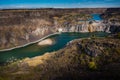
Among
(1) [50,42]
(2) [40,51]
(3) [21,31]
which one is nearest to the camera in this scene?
(2) [40,51]

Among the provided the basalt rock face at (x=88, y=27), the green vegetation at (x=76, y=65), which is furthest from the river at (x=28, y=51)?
the basalt rock face at (x=88, y=27)

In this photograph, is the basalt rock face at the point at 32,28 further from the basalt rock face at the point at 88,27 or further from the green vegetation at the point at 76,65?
the green vegetation at the point at 76,65

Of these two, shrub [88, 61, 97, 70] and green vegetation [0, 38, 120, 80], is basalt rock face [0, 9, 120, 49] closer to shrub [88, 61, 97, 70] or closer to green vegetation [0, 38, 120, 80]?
green vegetation [0, 38, 120, 80]

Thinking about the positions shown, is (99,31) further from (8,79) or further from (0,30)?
(8,79)

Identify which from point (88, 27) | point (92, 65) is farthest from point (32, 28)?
point (92, 65)

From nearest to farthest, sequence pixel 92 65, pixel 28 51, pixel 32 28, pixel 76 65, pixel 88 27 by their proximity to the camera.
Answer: pixel 92 65
pixel 76 65
pixel 28 51
pixel 32 28
pixel 88 27

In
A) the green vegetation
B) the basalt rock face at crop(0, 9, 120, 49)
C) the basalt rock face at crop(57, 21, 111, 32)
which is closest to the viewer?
the green vegetation

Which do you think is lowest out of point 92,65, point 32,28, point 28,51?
point 28,51

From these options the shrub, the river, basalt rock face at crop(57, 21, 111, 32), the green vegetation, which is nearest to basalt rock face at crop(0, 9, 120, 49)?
basalt rock face at crop(57, 21, 111, 32)

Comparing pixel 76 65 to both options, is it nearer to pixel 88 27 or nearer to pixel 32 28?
pixel 32 28

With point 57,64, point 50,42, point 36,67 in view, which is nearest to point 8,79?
point 36,67

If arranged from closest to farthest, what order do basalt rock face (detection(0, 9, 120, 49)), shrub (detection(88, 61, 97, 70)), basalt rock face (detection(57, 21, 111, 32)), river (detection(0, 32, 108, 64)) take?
shrub (detection(88, 61, 97, 70))
river (detection(0, 32, 108, 64))
basalt rock face (detection(0, 9, 120, 49))
basalt rock face (detection(57, 21, 111, 32))
